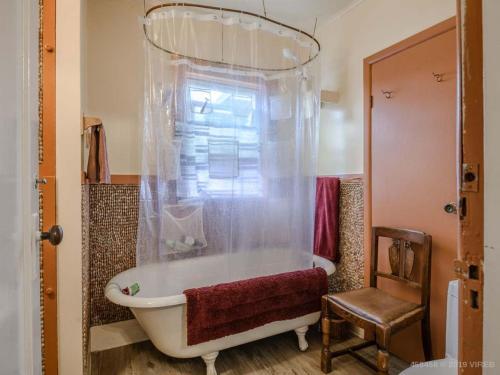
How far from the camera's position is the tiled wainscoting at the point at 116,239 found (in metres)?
2.28

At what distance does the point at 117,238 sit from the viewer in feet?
7.71

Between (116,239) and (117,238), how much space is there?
10 mm

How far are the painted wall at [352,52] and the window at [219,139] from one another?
2.87ft

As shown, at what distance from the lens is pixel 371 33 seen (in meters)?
2.28

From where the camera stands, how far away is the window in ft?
6.30

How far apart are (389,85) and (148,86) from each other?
168 cm

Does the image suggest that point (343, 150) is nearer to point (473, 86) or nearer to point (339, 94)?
point (339, 94)

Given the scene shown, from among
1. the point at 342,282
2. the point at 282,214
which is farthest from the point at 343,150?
the point at 342,282

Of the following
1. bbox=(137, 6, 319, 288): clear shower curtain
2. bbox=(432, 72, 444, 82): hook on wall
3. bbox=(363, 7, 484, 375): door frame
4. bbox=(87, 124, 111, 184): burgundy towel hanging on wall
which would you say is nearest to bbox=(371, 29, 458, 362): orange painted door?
bbox=(432, 72, 444, 82): hook on wall

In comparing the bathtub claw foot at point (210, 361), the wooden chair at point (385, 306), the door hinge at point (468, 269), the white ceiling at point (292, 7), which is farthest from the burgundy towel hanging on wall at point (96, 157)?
the door hinge at point (468, 269)

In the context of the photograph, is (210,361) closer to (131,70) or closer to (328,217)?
(328,217)

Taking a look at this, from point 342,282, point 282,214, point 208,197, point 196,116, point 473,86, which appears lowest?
point 342,282

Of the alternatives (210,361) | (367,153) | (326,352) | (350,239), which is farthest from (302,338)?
(367,153)

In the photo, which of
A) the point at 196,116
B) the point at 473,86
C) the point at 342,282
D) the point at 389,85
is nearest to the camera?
the point at 473,86
